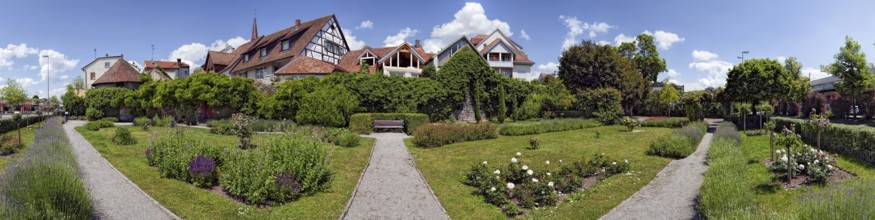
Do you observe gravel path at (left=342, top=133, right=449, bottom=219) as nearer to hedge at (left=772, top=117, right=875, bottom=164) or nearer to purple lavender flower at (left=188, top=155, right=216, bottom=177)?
purple lavender flower at (left=188, top=155, right=216, bottom=177)

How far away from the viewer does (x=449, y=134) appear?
19797 mm

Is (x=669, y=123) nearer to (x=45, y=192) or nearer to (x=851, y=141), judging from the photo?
(x=851, y=141)

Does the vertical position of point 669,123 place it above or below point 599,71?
below

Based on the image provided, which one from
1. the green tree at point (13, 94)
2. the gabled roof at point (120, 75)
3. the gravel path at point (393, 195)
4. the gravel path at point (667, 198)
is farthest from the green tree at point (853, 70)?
the green tree at point (13, 94)

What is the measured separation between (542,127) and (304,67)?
2373 centimetres

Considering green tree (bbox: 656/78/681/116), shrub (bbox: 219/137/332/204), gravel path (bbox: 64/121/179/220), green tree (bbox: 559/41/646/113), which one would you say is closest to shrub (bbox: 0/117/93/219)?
gravel path (bbox: 64/121/179/220)

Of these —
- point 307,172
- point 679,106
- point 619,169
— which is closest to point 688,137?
point 619,169

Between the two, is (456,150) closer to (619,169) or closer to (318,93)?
(619,169)

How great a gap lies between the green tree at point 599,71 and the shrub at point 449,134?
19.9 metres

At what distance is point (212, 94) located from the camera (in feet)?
96.1

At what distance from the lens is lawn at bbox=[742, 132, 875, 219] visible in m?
7.25

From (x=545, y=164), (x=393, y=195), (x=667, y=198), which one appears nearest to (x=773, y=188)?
(x=667, y=198)

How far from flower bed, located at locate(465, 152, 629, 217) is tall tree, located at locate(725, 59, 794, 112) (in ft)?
67.4

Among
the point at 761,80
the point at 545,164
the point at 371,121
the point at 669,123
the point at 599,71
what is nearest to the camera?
the point at 545,164
